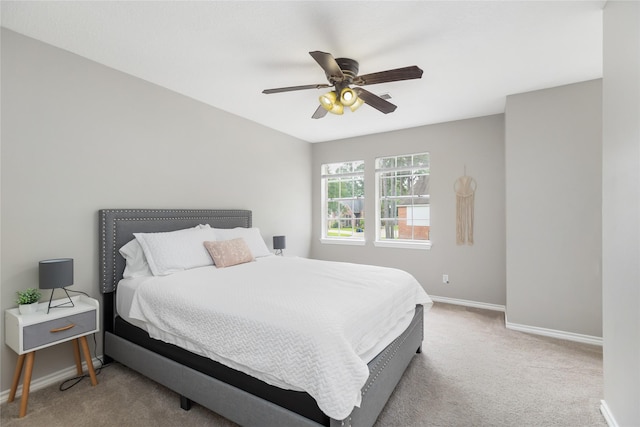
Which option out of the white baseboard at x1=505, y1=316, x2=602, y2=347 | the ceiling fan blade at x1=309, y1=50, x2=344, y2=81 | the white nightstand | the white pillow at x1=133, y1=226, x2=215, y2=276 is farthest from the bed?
the ceiling fan blade at x1=309, y1=50, x2=344, y2=81

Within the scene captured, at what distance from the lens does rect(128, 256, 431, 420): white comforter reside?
1.47m

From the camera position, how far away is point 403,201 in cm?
481

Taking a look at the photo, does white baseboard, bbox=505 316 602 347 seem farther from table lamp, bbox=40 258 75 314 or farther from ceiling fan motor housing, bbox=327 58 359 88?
table lamp, bbox=40 258 75 314

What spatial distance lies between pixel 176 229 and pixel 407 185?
340 centimetres

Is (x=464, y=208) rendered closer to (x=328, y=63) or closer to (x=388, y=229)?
(x=388, y=229)

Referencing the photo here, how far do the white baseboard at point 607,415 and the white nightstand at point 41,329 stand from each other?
11.6 feet

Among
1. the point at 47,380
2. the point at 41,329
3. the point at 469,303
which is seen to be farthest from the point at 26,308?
the point at 469,303

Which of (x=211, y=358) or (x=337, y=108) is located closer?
(x=211, y=358)

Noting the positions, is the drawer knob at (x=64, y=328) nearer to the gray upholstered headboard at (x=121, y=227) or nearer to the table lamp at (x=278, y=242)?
the gray upholstered headboard at (x=121, y=227)

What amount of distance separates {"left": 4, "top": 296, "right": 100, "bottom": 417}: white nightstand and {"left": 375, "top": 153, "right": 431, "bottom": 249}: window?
12.6 feet

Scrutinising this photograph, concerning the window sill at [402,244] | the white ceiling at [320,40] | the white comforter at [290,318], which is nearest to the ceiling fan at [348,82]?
the white ceiling at [320,40]

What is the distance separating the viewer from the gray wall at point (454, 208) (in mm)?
4012

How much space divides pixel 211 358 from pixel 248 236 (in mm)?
1850

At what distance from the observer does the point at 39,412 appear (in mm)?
1997
